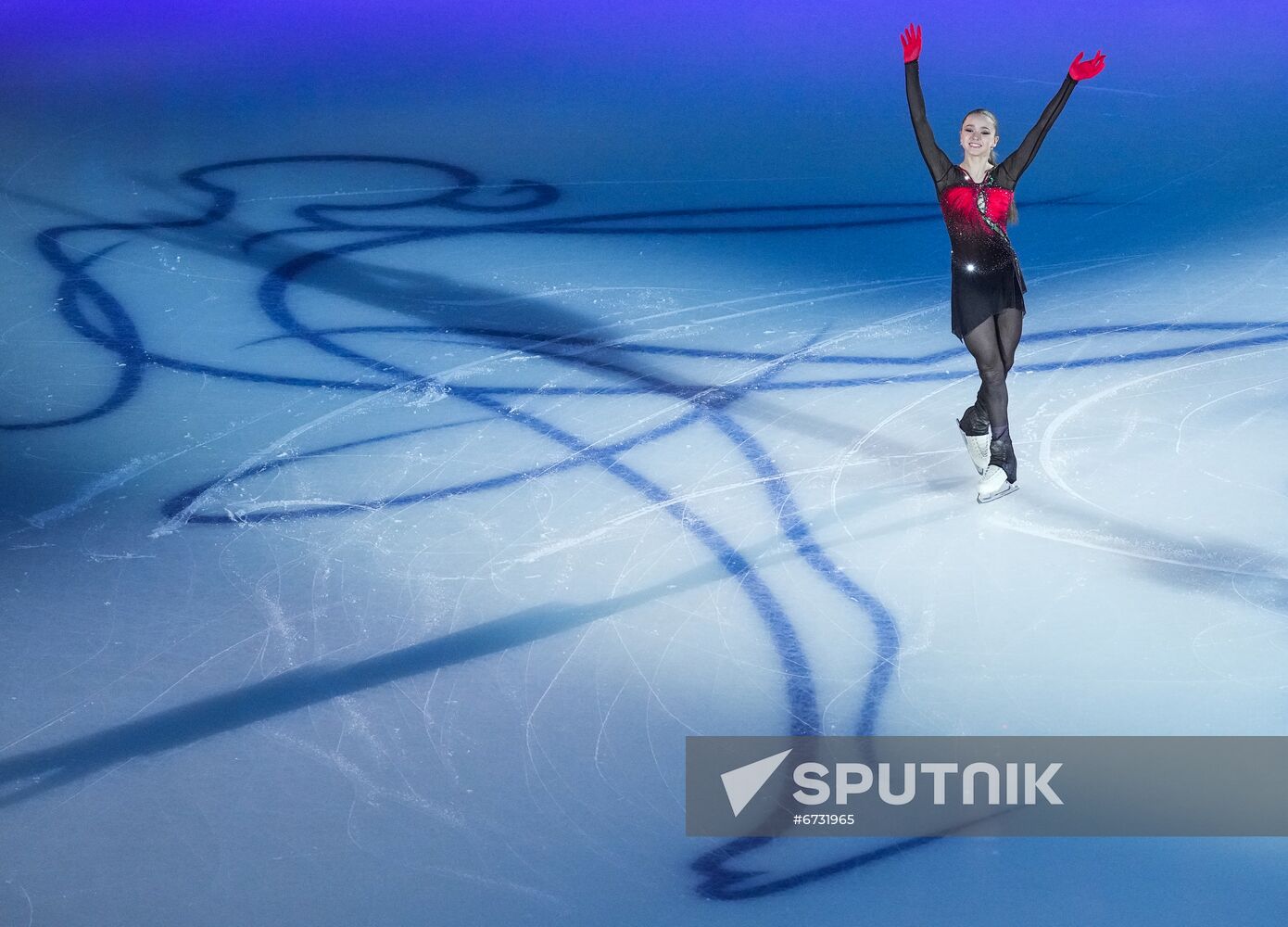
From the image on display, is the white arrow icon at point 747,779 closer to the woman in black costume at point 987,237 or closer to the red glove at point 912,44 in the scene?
the woman in black costume at point 987,237

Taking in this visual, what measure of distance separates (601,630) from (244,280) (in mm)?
3706

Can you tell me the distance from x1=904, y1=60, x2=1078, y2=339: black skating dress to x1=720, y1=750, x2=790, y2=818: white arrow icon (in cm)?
181

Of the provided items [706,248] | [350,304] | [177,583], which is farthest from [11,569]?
[706,248]

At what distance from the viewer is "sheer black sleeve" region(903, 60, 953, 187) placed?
4965 mm

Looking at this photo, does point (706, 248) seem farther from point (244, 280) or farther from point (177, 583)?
point (177, 583)

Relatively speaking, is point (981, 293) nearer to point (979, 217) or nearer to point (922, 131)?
point (979, 217)

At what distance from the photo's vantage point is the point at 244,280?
24.7ft

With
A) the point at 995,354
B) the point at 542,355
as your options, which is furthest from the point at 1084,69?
the point at 542,355

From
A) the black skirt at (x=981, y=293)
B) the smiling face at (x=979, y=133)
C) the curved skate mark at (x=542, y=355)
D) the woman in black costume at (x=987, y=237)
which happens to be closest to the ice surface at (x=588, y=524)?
the curved skate mark at (x=542, y=355)

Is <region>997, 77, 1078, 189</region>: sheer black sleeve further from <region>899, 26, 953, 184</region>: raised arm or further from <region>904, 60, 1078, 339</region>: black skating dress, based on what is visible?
<region>899, 26, 953, 184</region>: raised arm

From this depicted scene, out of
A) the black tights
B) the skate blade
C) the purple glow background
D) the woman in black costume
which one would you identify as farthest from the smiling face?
the purple glow background

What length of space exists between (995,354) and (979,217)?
47 centimetres

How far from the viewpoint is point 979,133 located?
4.90 m

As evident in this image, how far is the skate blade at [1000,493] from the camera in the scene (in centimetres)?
526
